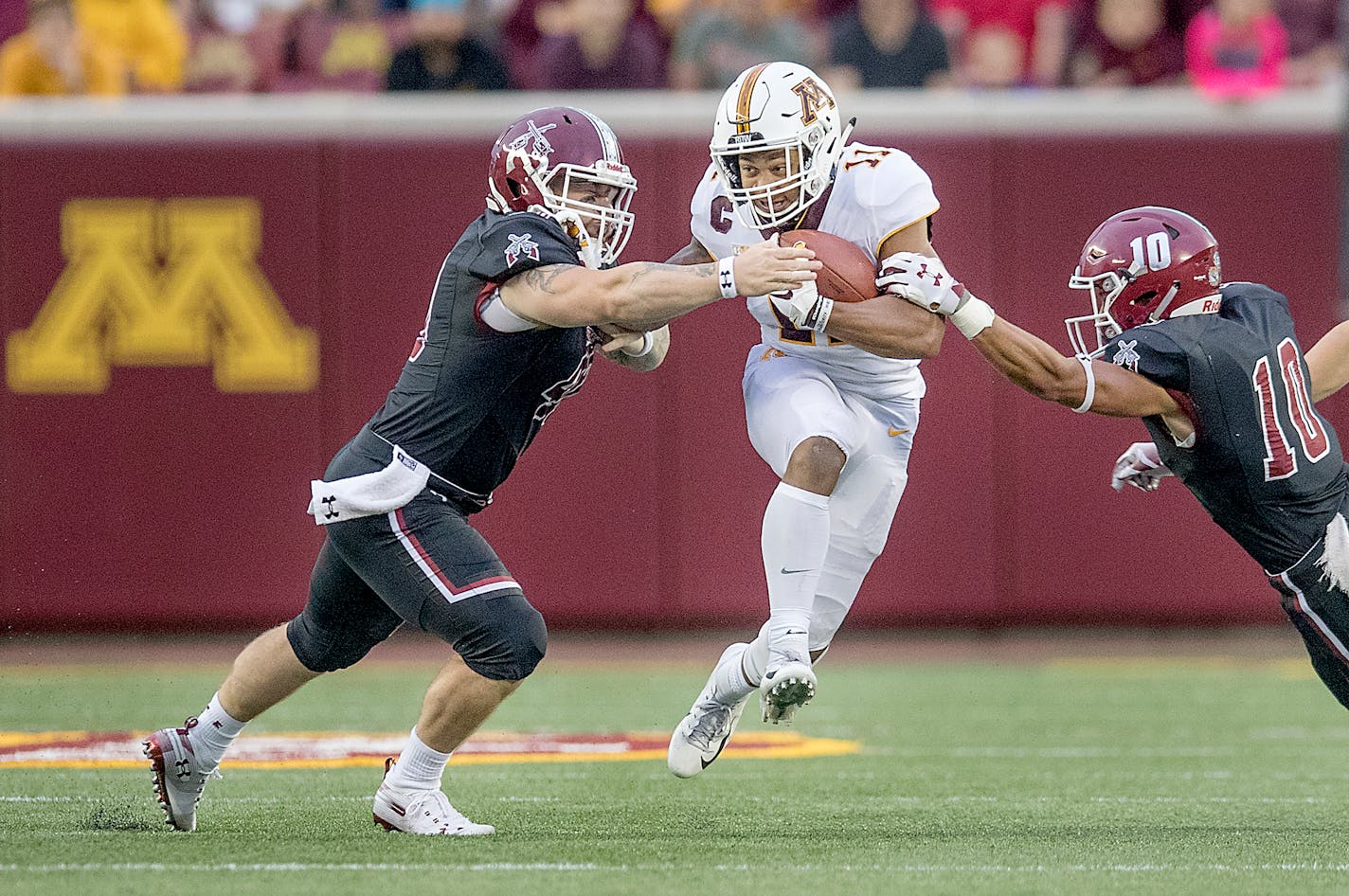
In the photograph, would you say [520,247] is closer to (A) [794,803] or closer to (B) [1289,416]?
(A) [794,803]

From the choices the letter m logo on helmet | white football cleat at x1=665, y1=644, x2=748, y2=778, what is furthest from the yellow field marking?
the letter m logo on helmet

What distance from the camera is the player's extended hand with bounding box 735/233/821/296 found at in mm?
4398

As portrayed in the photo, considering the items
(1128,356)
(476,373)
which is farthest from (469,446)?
(1128,356)

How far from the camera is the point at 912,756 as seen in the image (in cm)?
620

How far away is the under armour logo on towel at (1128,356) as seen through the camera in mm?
4594

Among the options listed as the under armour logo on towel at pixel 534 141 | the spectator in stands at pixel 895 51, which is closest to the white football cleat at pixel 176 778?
the under armour logo on towel at pixel 534 141

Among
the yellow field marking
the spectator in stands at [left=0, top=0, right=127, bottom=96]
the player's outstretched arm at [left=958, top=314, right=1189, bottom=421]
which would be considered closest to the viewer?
the player's outstretched arm at [left=958, top=314, right=1189, bottom=421]

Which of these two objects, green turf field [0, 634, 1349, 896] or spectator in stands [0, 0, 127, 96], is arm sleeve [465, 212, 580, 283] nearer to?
green turf field [0, 634, 1349, 896]

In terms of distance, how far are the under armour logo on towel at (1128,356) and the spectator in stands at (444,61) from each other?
551 cm

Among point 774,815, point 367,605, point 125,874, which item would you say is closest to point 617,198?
point 367,605

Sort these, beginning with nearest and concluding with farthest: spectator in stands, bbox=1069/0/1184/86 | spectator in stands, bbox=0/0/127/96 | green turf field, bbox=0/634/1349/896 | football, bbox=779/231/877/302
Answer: green turf field, bbox=0/634/1349/896 → football, bbox=779/231/877/302 → spectator in stands, bbox=0/0/127/96 → spectator in stands, bbox=1069/0/1184/86

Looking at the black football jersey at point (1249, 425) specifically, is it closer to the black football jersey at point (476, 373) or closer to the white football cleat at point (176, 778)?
the black football jersey at point (476, 373)

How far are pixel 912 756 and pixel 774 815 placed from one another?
130 centimetres

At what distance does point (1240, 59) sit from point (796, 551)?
225 inches
